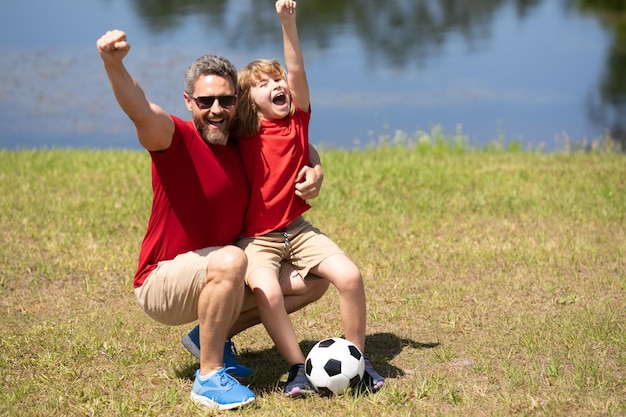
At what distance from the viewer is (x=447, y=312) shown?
6.07 metres

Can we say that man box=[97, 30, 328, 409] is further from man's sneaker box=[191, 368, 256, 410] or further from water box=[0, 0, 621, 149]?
water box=[0, 0, 621, 149]

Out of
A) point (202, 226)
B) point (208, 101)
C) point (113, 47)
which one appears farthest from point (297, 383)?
point (113, 47)

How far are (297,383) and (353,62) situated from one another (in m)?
13.9

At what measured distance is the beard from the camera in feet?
15.7

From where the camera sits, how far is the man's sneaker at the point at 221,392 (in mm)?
4582

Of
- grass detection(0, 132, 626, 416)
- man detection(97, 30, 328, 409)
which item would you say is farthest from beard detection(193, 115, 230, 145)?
grass detection(0, 132, 626, 416)

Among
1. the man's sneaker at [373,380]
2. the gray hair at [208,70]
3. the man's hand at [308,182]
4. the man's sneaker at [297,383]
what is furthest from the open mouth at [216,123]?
the man's sneaker at [373,380]

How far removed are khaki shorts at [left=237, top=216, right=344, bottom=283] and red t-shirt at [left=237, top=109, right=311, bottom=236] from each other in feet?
0.18

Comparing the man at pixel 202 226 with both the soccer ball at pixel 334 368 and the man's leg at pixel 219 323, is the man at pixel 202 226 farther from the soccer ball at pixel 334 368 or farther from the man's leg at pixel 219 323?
the soccer ball at pixel 334 368

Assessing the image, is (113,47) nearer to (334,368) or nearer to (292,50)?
(292,50)

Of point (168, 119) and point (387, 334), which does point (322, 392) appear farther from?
point (168, 119)

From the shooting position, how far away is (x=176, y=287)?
4617 mm

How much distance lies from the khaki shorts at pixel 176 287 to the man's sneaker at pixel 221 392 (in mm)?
331

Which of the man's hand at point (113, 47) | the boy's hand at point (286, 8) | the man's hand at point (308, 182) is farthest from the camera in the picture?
the man's hand at point (308, 182)
